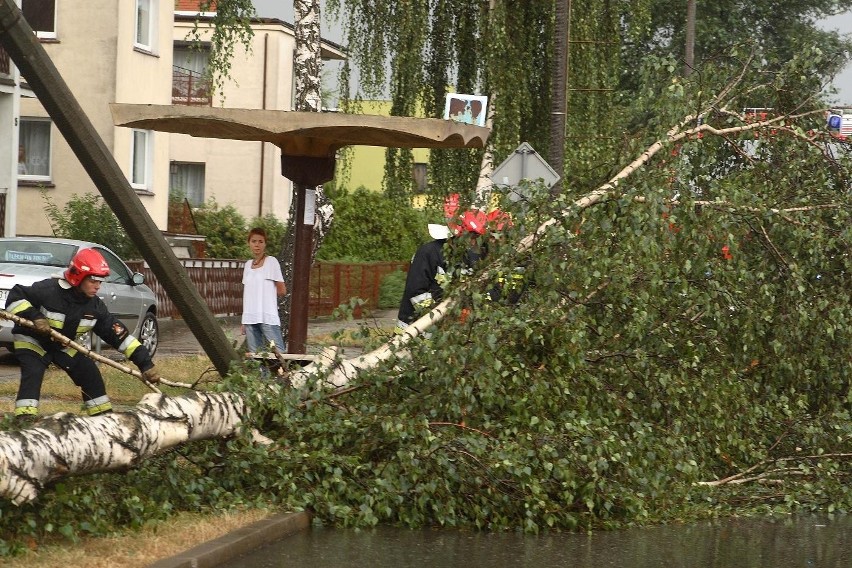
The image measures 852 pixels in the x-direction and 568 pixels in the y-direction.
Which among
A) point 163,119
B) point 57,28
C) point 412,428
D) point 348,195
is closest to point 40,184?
point 57,28

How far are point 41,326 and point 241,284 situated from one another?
20910mm

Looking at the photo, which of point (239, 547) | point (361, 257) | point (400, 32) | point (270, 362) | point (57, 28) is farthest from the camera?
point (361, 257)

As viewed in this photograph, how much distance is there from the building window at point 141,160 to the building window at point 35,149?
1829 mm

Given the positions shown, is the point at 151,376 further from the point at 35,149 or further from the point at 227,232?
the point at 227,232

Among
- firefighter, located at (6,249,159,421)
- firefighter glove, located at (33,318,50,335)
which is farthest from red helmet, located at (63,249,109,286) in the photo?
firefighter glove, located at (33,318,50,335)

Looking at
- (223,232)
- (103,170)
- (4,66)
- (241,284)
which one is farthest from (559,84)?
(223,232)

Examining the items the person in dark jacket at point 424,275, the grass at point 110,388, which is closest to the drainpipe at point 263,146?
the grass at point 110,388

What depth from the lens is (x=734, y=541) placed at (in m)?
8.84

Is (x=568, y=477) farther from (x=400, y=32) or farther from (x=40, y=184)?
(x=40, y=184)

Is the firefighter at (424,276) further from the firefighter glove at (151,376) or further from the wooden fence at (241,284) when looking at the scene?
the wooden fence at (241,284)

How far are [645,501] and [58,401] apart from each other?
6.38 metres

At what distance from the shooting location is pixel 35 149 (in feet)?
104

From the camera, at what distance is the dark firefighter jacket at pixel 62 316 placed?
9.80m

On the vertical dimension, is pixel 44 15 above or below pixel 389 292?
above
